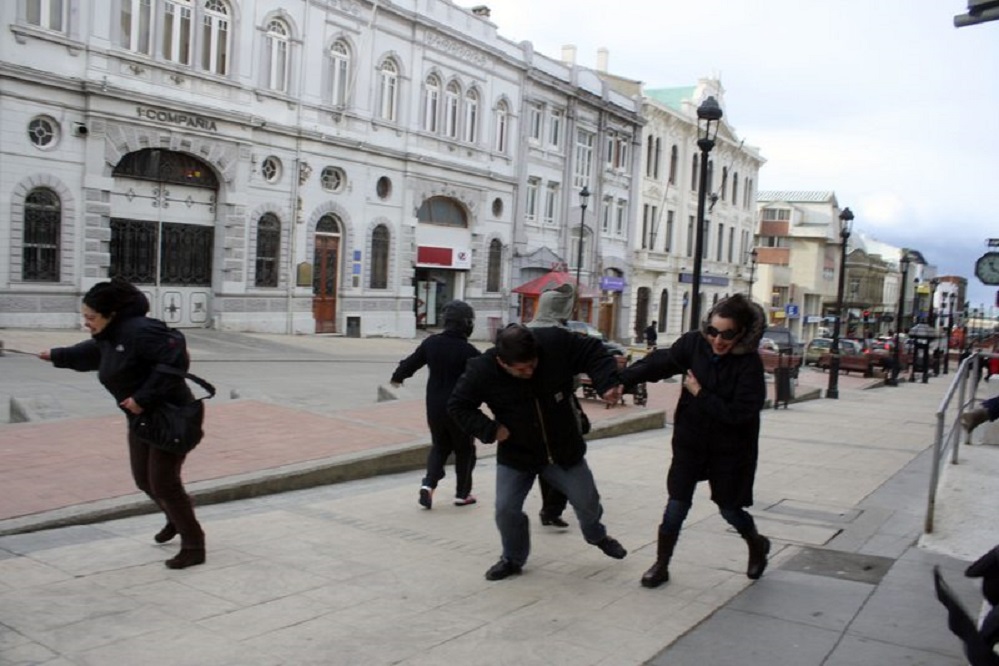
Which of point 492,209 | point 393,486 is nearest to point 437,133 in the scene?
point 492,209

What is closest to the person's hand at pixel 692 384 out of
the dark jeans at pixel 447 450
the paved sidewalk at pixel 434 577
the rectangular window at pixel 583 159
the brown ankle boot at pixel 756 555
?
the brown ankle boot at pixel 756 555

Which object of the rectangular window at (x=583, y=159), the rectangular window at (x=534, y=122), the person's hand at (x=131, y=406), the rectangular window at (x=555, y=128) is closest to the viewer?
the person's hand at (x=131, y=406)

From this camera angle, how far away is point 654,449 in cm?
1097

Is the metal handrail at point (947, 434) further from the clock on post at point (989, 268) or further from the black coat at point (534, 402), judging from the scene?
the clock on post at point (989, 268)

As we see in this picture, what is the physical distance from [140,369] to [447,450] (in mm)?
2736

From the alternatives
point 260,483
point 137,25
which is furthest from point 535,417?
point 137,25

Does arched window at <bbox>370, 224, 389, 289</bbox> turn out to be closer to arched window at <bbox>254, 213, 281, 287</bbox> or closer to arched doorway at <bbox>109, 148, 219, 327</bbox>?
arched window at <bbox>254, 213, 281, 287</bbox>

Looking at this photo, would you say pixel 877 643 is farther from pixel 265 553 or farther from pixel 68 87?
pixel 68 87

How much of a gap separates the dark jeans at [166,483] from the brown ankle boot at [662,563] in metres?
2.63

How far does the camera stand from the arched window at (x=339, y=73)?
2816 centimetres

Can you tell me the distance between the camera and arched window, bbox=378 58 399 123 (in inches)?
1179

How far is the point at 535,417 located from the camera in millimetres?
5219

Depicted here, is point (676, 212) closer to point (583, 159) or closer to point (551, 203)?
point (583, 159)

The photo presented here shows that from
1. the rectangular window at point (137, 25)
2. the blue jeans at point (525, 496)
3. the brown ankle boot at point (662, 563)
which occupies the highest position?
the rectangular window at point (137, 25)
